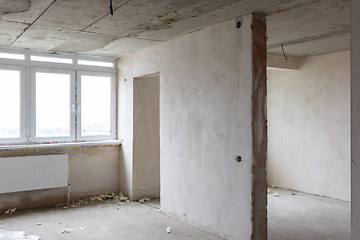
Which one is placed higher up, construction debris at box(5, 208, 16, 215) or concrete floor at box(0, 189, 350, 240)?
construction debris at box(5, 208, 16, 215)

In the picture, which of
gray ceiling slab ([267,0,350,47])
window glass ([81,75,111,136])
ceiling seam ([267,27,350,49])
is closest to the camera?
gray ceiling slab ([267,0,350,47])

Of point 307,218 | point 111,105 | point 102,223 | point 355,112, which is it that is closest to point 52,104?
point 111,105

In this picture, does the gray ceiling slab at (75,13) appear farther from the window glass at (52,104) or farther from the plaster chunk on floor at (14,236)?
the plaster chunk on floor at (14,236)

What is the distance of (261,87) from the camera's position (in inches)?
147

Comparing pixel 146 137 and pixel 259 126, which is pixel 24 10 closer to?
pixel 259 126

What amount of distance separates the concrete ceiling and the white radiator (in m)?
1.81

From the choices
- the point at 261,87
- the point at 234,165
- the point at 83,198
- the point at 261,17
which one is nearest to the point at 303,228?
the point at 234,165

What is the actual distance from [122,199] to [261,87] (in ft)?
11.1

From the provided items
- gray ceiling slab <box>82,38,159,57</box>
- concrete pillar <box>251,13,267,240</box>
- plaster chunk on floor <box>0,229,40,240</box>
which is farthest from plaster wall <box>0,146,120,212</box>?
concrete pillar <box>251,13,267,240</box>

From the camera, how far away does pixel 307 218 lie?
488 cm

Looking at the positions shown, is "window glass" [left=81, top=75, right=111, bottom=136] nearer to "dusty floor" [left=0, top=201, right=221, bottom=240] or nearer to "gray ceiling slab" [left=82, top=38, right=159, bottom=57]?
"gray ceiling slab" [left=82, top=38, right=159, bottom=57]

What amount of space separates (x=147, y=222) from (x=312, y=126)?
372 centimetres

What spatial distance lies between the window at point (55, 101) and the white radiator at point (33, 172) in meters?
0.37

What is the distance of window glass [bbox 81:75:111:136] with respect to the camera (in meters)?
6.11
